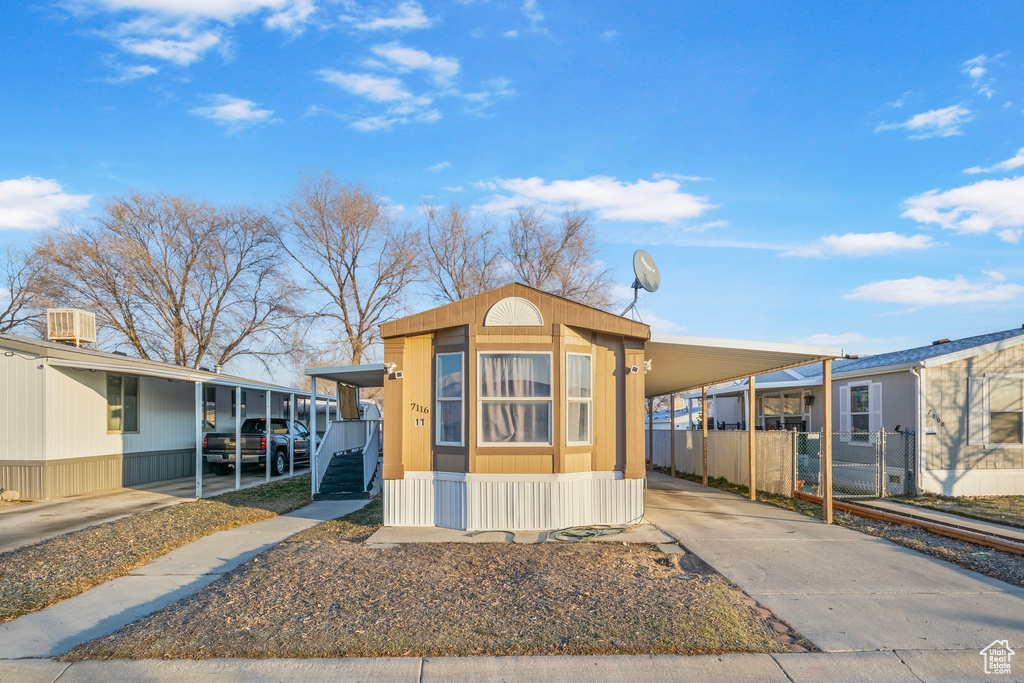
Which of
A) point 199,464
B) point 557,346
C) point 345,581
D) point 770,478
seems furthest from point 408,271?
point 345,581

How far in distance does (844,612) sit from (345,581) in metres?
4.28

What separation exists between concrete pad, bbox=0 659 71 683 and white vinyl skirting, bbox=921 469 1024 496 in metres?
12.7

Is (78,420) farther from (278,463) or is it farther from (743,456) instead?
(743,456)

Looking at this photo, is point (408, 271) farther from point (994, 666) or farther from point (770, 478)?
point (994, 666)

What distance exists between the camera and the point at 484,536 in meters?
8.02

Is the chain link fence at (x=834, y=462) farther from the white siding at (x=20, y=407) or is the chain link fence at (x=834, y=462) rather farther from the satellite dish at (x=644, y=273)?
the white siding at (x=20, y=407)

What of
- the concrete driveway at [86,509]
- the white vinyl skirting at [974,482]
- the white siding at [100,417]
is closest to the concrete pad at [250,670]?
the concrete driveway at [86,509]

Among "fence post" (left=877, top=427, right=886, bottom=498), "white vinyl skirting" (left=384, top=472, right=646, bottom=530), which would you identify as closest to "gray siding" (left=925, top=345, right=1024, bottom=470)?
"fence post" (left=877, top=427, right=886, bottom=498)

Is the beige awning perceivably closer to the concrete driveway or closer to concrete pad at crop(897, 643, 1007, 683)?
concrete pad at crop(897, 643, 1007, 683)

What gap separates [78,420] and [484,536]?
9370 mm

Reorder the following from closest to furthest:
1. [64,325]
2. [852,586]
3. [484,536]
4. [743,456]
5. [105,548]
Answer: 1. [852,586]
2. [105,548]
3. [484,536]
4. [743,456]
5. [64,325]

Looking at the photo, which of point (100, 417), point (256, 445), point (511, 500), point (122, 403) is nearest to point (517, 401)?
point (511, 500)

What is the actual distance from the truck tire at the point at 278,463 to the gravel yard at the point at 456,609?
10.5m

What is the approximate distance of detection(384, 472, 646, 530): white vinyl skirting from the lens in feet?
27.2
